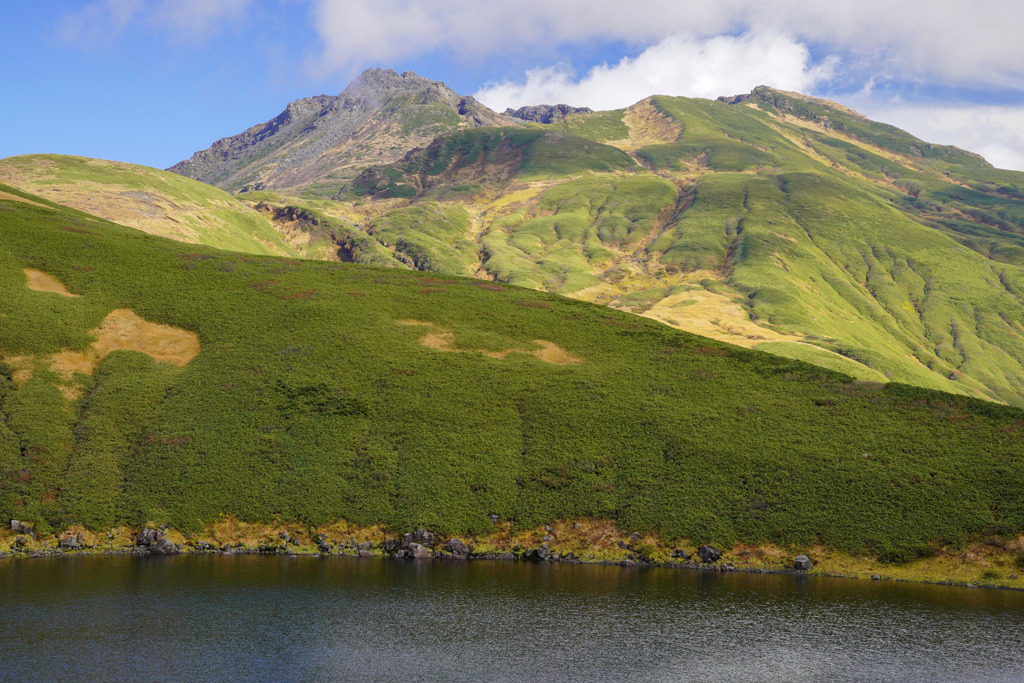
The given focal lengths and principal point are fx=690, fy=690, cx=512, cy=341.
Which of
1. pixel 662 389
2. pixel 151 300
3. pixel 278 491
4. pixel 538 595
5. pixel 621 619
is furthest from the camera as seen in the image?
pixel 151 300

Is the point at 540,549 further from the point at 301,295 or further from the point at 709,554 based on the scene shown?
the point at 301,295

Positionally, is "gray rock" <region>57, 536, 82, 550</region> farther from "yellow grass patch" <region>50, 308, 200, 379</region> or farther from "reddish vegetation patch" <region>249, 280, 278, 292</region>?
"reddish vegetation patch" <region>249, 280, 278, 292</region>

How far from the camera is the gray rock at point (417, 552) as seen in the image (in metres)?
80.1

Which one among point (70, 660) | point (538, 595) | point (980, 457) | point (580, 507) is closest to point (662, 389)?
point (580, 507)

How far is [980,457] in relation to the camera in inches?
3563

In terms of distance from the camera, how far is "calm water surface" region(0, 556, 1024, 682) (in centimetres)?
4991

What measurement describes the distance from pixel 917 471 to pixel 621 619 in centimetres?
5140

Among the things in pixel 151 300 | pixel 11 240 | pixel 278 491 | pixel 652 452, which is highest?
pixel 11 240

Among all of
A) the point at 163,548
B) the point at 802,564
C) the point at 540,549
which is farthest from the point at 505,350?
the point at 163,548

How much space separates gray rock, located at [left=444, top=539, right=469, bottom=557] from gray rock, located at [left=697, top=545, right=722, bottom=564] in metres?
27.6

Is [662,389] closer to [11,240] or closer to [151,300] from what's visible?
[151,300]

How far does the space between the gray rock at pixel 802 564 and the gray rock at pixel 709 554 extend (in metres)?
8.48

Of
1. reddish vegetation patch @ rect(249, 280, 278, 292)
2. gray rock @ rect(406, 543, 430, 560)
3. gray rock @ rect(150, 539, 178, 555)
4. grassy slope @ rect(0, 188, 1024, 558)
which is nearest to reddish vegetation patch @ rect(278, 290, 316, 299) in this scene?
grassy slope @ rect(0, 188, 1024, 558)

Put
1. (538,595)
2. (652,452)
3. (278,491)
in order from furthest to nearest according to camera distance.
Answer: (652,452), (278,491), (538,595)
